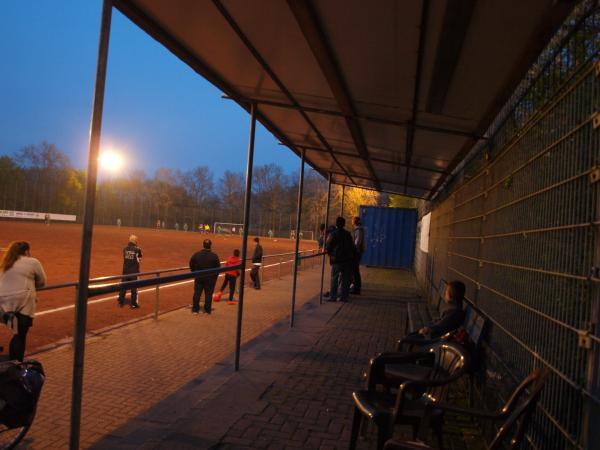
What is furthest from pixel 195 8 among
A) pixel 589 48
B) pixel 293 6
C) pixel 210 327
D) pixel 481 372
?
pixel 210 327

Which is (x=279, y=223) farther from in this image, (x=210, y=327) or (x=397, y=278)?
(x=210, y=327)

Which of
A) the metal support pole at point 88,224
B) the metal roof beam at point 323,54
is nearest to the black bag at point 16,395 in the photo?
the metal support pole at point 88,224

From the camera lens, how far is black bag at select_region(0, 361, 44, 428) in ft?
10.8

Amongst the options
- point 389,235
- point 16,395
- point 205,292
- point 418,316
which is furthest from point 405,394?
point 389,235

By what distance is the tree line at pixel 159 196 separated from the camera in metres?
77.0

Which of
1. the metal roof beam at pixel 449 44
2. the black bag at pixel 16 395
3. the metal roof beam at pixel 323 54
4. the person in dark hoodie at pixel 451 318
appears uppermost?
the metal roof beam at pixel 323 54

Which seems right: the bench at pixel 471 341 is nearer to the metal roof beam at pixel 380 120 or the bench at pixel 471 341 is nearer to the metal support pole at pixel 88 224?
the metal roof beam at pixel 380 120

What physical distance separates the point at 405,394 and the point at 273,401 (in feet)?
6.33

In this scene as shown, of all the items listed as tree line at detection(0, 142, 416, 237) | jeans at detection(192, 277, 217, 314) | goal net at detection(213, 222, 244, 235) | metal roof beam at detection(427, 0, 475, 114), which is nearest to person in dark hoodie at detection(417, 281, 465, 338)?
metal roof beam at detection(427, 0, 475, 114)

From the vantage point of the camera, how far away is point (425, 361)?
432 cm

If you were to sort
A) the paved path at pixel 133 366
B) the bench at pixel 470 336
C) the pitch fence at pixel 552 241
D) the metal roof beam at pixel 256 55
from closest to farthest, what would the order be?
the pitch fence at pixel 552 241 < the metal roof beam at pixel 256 55 < the bench at pixel 470 336 < the paved path at pixel 133 366

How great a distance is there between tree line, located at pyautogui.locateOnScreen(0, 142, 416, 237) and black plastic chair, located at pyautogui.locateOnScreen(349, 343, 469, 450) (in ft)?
201

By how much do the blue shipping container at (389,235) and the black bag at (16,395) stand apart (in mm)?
16448

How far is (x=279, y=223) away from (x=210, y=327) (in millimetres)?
82134
